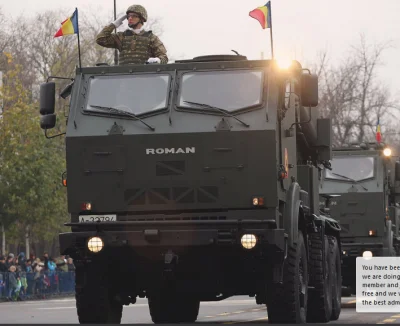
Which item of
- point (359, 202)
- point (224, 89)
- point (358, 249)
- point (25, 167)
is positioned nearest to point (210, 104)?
point (224, 89)

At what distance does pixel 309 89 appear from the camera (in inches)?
685

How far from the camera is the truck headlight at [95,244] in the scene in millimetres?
16078

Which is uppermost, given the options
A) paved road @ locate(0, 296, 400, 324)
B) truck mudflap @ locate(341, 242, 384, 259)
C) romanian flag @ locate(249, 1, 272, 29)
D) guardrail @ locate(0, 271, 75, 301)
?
romanian flag @ locate(249, 1, 272, 29)

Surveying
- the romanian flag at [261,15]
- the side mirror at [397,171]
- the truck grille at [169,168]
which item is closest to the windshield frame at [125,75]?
the truck grille at [169,168]

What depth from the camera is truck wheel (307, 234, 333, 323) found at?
19.4 meters

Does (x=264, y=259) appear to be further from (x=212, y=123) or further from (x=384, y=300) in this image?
(x=384, y=300)

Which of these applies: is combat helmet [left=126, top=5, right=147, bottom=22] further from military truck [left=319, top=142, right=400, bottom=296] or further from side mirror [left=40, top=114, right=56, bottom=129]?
military truck [left=319, top=142, right=400, bottom=296]

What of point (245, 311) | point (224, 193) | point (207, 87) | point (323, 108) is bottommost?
point (245, 311)

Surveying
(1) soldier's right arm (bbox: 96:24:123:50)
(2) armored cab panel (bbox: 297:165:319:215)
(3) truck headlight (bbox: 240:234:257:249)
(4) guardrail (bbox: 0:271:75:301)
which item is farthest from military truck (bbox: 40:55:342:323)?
(4) guardrail (bbox: 0:271:75:301)

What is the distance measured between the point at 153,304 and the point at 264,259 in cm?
425

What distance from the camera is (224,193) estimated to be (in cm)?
1627

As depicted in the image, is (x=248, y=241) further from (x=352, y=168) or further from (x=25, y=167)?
(x=25, y=167)

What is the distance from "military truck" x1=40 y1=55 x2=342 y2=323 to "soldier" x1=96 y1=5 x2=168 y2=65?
1.03 metres

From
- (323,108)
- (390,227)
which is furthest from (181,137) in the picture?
(323,108)
